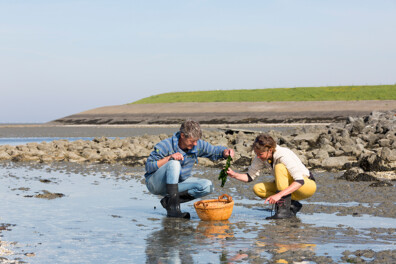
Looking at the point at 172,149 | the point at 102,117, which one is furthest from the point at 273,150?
the point at 102,117

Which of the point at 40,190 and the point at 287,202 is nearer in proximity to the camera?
the point at 287,202

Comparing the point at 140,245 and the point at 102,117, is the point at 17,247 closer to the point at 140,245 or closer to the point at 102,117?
the point at 140,245

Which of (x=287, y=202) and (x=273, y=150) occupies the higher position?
(x=273, y=150)

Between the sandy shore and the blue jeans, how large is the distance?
5580 centimetres

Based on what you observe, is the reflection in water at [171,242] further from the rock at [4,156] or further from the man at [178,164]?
the rock at [4,156]

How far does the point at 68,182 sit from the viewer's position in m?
13.3

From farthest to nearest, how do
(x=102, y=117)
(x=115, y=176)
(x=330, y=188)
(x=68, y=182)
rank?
(x=102, y=117), (x=115, y=176), (x=68, y=182), (x=330, y=188)

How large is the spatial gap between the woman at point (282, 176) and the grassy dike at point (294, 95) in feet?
241

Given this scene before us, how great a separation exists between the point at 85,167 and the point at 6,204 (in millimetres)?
7401

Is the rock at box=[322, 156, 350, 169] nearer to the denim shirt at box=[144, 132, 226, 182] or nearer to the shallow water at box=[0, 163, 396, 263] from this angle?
the shallow water at box=[0, 163, 396, 263]

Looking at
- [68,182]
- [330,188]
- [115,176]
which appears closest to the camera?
[330,188]

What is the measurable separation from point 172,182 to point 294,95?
84.1m

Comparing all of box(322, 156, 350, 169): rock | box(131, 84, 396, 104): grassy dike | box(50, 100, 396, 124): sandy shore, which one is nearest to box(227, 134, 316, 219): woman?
box(322, 156, 350, 169): rock

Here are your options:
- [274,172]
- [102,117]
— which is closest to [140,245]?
[274,172]
